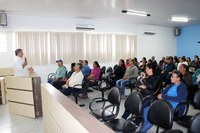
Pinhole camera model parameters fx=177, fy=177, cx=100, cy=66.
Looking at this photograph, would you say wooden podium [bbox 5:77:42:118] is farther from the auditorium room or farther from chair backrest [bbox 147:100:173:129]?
chair backrest [bbox 147:100:173:129]

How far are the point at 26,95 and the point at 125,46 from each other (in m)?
5.88

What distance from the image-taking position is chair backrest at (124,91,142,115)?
2625 mm

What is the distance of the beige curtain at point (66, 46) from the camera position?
7.14 meters

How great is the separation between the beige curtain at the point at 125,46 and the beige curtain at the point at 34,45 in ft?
11.1

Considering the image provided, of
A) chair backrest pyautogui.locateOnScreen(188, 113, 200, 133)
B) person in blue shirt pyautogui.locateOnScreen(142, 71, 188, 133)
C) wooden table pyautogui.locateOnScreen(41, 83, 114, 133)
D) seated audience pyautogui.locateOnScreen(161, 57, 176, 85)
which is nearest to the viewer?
wooden table pyautogui.locateOnScreen(41, 83, 114, 133)

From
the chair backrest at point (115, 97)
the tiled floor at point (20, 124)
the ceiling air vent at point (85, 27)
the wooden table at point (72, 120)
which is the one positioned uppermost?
the ceiling air vent at point (85, 27)

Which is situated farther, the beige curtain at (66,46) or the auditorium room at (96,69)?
the beige curtain at (66,46)

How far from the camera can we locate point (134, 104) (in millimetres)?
2721

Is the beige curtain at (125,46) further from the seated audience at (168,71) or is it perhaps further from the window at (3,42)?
the window at (3,42)

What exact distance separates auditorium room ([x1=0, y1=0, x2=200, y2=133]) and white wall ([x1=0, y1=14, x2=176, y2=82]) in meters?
0.03

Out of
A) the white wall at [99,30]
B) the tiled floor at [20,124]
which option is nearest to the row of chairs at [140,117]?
the tiled floor at [20,124]

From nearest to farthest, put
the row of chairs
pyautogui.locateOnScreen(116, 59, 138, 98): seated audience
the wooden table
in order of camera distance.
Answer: the wooden table → the row of chairs → pyautogui.locateOnScreen(116, 59, 138, 98): seated audience

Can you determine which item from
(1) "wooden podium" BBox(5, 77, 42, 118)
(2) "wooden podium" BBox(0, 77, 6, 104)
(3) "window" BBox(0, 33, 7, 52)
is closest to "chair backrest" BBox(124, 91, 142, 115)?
(1) "wooden podium" BBox(5, 77, 42, 118)

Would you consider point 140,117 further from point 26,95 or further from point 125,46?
point 125,46
